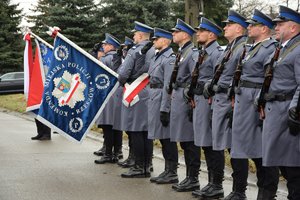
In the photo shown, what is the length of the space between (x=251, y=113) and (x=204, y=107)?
106 cm

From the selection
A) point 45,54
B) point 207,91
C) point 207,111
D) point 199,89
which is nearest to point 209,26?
point 199,89

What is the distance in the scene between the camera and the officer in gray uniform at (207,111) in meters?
6.99

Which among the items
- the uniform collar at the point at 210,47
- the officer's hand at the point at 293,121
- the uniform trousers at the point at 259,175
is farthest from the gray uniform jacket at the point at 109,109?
the officer's hand at the point at 293,121

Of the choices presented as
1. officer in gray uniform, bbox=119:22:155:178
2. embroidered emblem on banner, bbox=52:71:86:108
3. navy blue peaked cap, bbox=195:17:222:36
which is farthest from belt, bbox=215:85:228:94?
embroidered emblem on banner, bbox=52:71:86:108

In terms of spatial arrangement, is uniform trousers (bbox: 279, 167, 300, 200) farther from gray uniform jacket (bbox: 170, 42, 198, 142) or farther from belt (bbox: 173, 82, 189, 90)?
belt (bbox: 173, 82, 189, 90)

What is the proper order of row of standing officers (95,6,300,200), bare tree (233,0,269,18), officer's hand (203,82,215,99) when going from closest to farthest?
row of standing officers (95,6,300,200)
officer's hand (203,82,215,99)
bare tree (233,0,269,18)

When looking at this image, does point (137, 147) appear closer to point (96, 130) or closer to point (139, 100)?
point (139, 100)

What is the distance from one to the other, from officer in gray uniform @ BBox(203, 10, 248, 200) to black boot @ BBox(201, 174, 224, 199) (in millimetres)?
405

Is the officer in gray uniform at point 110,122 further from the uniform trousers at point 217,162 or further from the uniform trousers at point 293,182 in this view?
the uniform trousers at point 293,182

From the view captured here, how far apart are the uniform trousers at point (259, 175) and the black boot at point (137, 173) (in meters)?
2.17

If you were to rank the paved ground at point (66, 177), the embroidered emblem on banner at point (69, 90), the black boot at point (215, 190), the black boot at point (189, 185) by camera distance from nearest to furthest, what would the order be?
the black boot at point (215, 190)
the paved ground at point (66, 177)
the black boot at point (189, 185)
the embroidered emblem on banner at point (69, 90)

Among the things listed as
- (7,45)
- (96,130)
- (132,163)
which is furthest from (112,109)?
(7,45)

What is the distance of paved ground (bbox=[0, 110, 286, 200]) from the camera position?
7225 millimetres

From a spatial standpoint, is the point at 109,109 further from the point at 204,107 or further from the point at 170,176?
the point at 204,107
